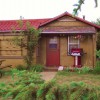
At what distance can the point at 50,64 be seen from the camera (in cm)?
1994

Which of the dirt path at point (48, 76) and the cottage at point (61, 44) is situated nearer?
the dirt path at point (48, 76)

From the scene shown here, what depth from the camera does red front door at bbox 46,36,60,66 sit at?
20.0 m

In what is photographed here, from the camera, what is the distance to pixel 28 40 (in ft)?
57.2

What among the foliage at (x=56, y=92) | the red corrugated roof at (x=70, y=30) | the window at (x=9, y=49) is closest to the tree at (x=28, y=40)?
the window at (x=9, y=49)

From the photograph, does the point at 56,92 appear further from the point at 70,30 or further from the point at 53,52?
the point at 53,52

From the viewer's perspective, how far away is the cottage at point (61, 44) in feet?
62.3

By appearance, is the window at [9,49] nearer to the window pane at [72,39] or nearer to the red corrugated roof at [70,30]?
the red corrugated roof at [70,30]

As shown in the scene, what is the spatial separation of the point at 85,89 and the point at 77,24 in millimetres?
16991

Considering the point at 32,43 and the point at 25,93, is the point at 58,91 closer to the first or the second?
the point at 25,93

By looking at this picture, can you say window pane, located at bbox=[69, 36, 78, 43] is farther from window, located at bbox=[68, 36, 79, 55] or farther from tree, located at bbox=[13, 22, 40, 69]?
tree, located at bbox=[13, 22, 40, 69]

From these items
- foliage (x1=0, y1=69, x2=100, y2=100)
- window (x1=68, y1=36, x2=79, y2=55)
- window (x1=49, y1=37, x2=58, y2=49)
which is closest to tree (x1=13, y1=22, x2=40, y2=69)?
window (x1=49, y1=37, x2=58, y2=49)

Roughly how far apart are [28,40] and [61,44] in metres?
3.44

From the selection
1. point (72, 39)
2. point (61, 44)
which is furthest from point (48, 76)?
point (72, 39)

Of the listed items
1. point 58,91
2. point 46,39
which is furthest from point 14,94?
point 46,39
